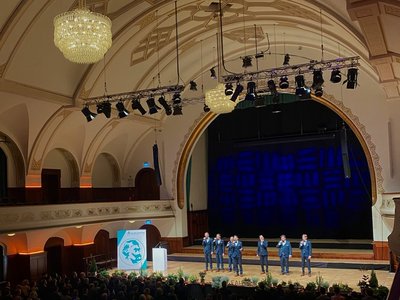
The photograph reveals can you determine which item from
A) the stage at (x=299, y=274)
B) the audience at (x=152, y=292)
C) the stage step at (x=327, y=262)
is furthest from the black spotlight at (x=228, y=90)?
the stage step at (x=327, y=262)

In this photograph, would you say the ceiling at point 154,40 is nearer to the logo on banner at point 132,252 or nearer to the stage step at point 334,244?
the logo on banner at point 132,252

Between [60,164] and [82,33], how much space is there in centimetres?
1258

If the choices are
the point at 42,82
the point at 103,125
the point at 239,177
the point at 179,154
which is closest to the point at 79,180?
the point at 103,125

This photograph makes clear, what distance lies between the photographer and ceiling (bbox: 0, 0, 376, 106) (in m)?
12.0

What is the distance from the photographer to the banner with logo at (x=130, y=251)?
690 inches

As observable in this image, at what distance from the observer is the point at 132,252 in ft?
57.7

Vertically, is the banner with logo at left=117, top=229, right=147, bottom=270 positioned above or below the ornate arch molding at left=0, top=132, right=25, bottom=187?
below

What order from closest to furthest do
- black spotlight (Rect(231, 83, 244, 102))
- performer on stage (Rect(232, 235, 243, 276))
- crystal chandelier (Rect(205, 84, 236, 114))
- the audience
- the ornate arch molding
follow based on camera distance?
the audience, black spotlight (Rect(231, 83, 244, 102)), crystal chandelier (Rect(205, 84, 236, 114)), performer on stage (Rect(232, 235, 243, 276)), the ornate arch molding

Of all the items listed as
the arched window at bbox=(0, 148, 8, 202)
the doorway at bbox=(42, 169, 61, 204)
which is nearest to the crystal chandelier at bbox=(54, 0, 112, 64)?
the arched window at bbox=(0, 148, 8, 202)

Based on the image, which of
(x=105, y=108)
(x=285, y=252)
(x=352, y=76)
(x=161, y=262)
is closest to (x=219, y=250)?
(x=161, y=262)

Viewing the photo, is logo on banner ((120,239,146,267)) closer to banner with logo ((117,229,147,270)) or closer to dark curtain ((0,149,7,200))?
banner with logo ((117,229,147,270))

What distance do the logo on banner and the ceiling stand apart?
5.44 metres

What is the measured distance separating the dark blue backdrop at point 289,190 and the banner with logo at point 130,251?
636cm

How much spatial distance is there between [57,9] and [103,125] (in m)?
Answer: 6.92
